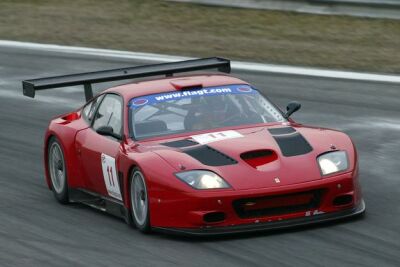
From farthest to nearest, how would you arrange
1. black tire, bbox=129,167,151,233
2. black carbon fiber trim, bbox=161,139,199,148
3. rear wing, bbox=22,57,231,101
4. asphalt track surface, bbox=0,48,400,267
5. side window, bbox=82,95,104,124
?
rear wing, bbox=22,57,231,101, side window, bbox=82,95,104,124, black carbon fiber trim, bbox=161,139,199,148, black tire, bbox=129,167,151,233, asphalt track surface, bbox=0,48,400,267

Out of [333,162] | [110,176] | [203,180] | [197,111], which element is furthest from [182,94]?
[333,162]

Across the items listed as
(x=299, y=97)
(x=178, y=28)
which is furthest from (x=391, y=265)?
(x=178, y=28)

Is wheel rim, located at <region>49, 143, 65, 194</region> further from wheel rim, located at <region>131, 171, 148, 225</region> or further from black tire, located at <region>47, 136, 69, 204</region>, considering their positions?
wheel rim, located at <region>131, 171, 148, 225</region>

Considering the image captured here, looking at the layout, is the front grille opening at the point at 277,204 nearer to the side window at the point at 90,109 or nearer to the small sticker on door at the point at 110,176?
the small sticker on door at the point at 110,176

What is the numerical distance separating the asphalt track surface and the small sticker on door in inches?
9.7

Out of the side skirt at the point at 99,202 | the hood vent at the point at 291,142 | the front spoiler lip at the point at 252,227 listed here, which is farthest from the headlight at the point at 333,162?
the side skirt at the point at 99,202

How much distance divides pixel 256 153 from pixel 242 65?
30.3 ft

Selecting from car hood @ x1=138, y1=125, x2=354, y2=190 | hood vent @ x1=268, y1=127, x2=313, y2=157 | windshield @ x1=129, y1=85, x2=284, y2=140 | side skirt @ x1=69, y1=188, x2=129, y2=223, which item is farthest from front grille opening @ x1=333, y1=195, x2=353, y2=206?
side skirt @ x1=69, y1=188, x2=129, y2=223

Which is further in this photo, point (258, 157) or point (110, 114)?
point (110, 114)

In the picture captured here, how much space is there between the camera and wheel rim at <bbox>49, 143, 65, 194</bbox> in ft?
38.0

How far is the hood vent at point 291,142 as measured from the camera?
31.1 feet

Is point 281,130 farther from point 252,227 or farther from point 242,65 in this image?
point 242,65

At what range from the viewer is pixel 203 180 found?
29.9ft

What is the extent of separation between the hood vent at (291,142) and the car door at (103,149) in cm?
132
